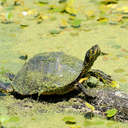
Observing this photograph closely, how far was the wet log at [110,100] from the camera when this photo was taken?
4090mm

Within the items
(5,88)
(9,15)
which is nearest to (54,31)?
(9,15)

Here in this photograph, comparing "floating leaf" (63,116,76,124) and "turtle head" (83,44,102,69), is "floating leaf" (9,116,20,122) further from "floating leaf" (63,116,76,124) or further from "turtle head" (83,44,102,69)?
"turtle head" (83,44,102,69)

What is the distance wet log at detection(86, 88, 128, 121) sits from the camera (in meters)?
4.09

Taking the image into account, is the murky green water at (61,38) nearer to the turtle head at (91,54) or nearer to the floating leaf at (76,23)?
the floating leaf at (76,23)

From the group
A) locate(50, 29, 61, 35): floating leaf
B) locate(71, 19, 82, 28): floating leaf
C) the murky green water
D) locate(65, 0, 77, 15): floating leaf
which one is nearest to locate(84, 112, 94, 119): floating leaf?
the murky green water

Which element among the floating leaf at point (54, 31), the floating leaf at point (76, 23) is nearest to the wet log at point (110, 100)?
the floating leaf at point (54, 31)

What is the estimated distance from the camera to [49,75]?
4.31 meters

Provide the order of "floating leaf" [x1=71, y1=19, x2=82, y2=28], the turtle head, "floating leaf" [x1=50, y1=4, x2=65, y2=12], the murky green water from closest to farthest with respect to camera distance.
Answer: the murky green water, the turtle head, "floating leaf" [x1=71, y1=19, x2=82, y2=28], "floating leaf" [x1=50, y1=4, x2=65, y2=12]

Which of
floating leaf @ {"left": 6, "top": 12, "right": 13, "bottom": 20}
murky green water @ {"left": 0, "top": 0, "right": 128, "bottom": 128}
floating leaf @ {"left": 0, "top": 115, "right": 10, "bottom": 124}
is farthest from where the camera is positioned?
floating leaf @ {"left": 6, "top": 12, "right": 13, "bottom": 20}

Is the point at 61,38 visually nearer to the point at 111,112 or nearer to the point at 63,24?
the point at 63,24

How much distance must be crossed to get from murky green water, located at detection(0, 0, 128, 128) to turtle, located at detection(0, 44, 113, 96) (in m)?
0.27

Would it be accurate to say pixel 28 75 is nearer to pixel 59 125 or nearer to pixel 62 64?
pixel 62 64

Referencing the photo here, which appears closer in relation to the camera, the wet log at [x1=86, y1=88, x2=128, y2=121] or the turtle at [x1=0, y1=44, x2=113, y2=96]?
the wet log at [x1=86, y1=88, x2=128, y2=121]

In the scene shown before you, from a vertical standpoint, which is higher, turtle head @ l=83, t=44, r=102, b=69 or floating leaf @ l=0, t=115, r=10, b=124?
turtle head @ l=83, t=44, r=102, b=69
